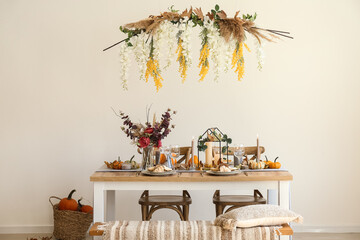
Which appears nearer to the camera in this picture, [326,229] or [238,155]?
[238,155]

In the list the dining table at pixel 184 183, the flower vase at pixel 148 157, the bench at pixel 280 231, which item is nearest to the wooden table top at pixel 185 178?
the dining table at pixel 184 183

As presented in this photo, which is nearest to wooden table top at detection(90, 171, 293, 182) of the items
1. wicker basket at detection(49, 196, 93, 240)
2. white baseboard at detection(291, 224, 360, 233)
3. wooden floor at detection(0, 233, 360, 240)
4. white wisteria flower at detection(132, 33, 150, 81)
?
white wisteria flower at detection(132, 33, 150, 81)

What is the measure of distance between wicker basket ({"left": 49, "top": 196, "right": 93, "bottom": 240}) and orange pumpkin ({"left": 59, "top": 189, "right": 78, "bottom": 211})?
0.07 m

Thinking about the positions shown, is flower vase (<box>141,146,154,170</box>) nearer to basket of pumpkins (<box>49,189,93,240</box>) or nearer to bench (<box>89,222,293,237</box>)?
bench (<box>89,222,293,237</box>)

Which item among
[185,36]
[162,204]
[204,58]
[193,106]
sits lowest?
[162,204]

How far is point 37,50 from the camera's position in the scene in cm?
530

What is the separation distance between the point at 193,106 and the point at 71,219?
5.50 ft

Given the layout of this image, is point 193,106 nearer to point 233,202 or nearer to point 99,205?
point 233,202

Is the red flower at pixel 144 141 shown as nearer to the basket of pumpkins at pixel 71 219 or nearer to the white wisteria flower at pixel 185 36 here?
the white wisteria flower at pixel 185 36

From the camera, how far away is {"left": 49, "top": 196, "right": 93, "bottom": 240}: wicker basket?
4809mm

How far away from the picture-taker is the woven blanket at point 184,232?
108 inches

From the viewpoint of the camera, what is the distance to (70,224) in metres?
4.82

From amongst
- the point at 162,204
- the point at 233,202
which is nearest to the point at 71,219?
the point at 162,204

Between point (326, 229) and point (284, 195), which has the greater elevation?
point (284, 195)
